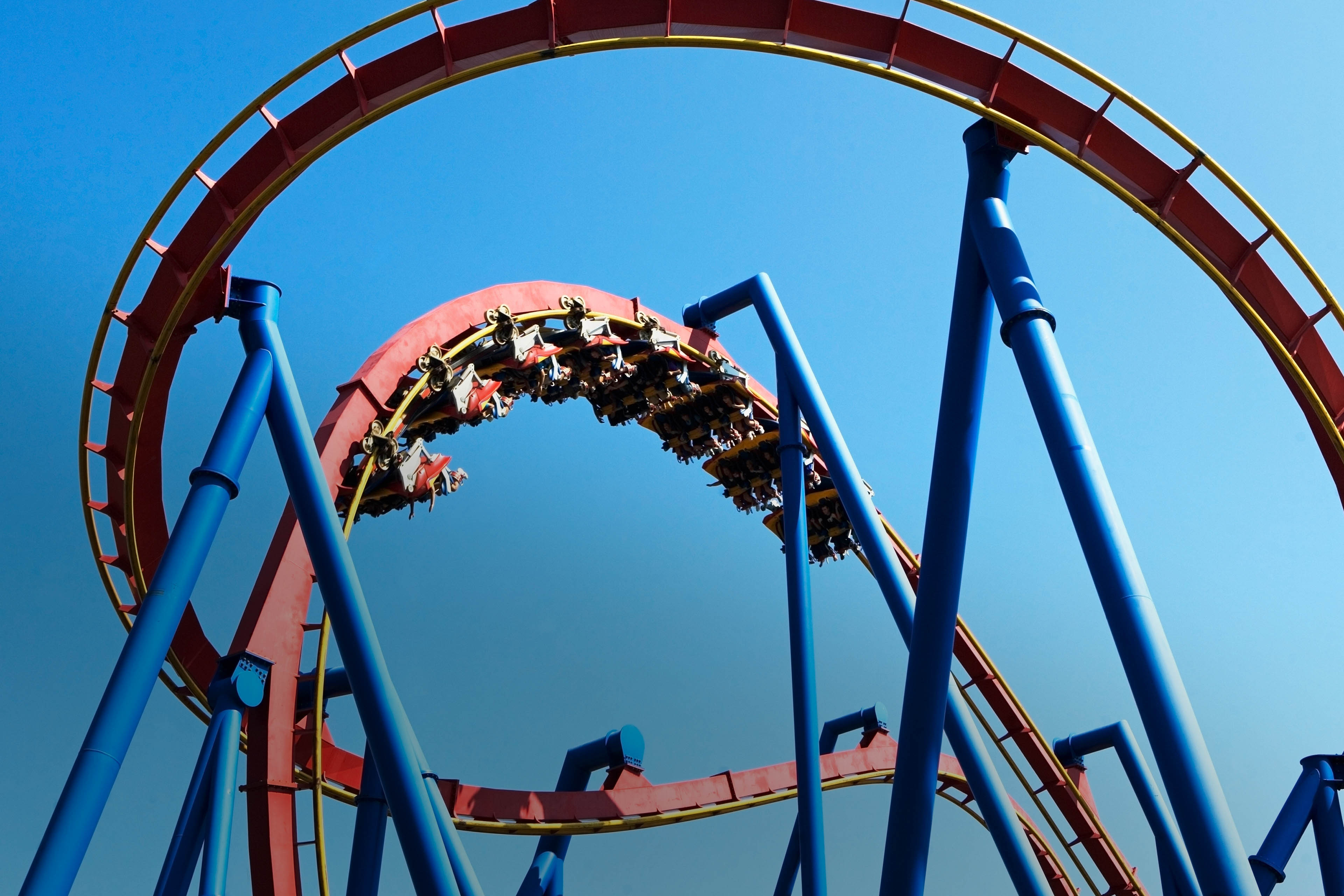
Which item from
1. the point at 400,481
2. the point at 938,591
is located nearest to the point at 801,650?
the point at 938,591

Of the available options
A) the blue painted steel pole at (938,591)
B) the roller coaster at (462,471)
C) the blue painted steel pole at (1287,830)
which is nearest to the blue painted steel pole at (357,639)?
the roller coaster at (462,471)

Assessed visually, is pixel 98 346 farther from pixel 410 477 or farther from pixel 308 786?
pixel 308 786

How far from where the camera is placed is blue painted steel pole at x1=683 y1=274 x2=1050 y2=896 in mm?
6281

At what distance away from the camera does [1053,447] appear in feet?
14.9

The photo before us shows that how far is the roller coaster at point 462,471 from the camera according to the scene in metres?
4.79

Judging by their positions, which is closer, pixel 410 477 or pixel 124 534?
pixel 124 534

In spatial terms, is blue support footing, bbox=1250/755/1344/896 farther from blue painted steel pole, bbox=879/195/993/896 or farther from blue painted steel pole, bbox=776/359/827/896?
blue painted steel pole, bbox=879/195/993/896

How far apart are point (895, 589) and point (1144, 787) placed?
3695mm

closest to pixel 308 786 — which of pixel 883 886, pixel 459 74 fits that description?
pixel 883 886

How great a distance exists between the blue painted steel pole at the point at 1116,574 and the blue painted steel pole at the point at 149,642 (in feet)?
12.2

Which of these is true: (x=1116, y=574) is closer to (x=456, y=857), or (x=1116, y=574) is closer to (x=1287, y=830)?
(x=456, y=857)

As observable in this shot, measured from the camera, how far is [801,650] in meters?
7.09

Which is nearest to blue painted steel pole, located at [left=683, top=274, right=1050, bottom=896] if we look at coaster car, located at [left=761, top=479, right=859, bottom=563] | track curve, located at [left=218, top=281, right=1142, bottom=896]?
track curve, located at [left=218, top=281, right=1142, bottom=896]

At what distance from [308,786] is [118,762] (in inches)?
114
